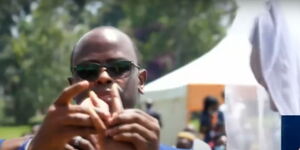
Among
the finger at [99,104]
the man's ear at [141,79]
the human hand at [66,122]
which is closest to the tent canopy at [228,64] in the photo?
the man's ear at [141,79]

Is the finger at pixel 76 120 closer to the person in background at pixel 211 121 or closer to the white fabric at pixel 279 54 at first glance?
the white fabric at pixel 279 54

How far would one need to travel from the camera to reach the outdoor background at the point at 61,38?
110ft

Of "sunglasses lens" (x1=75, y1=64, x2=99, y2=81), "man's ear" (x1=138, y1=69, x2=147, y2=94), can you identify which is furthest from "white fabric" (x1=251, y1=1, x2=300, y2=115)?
"sunglasses lens" (x1=75, y1=64, x2=99, y2=81)

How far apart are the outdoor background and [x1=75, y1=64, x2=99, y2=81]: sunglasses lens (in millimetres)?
27674

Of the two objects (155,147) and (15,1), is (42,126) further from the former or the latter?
(15,1)

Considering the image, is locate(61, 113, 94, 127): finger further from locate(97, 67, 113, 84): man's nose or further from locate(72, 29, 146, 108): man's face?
locate(72, 29, 146, 108): man's face

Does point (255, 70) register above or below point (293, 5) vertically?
below

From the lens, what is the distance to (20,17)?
44688 millimetres

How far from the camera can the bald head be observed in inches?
88.8

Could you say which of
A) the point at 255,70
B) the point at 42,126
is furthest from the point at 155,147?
the point at 255,70

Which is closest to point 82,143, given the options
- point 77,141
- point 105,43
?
point 77,141

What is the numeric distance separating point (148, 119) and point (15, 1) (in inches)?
1764

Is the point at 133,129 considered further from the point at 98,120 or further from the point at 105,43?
the point at 105,43

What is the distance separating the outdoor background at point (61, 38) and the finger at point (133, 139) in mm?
28112
